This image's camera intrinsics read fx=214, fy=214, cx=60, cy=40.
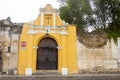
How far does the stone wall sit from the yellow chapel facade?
2.22ft

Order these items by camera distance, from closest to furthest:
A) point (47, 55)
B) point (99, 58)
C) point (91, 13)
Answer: point (99, 58) → point (47, 55) → point (91, 13)

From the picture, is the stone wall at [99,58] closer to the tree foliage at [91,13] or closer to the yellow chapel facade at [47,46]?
the yellow chapel facade at [47,46]

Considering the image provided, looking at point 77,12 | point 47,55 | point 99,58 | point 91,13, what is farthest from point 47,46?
point 91,13

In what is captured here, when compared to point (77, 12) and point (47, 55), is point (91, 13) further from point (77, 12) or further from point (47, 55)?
point (47, 55)

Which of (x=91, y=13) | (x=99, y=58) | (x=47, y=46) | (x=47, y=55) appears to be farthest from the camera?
(x=91, y=13)

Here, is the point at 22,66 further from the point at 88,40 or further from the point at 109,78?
the point at 109,78

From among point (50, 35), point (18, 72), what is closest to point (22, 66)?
point (18, 72)

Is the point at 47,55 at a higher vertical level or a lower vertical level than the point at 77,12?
lower

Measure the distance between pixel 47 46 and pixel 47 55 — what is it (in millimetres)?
888

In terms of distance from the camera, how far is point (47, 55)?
20562 millimetres

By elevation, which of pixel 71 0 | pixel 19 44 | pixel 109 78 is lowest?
pixel 109 78

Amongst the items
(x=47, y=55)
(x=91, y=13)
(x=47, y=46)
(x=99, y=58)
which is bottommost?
(x=99, y=58)

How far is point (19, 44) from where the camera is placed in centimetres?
2052

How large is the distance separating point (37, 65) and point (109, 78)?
7.25m
